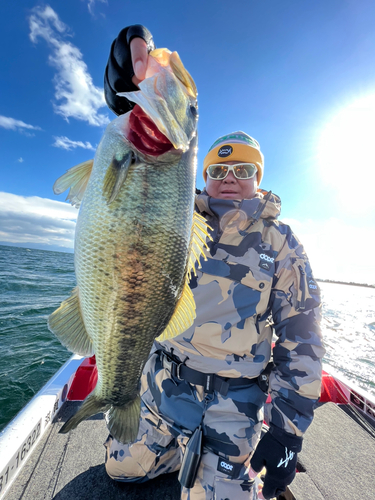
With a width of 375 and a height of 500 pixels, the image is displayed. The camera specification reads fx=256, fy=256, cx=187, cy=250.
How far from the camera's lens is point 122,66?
2033mm

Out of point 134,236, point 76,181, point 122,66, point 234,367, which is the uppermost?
point 122,66

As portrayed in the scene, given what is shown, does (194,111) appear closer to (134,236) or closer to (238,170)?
(134,236)

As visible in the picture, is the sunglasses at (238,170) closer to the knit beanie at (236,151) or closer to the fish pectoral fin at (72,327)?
the knit beanie at (236,151)

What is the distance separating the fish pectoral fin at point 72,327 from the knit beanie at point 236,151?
101 inches

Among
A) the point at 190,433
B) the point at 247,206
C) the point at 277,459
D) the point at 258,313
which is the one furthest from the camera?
the point at 247,206

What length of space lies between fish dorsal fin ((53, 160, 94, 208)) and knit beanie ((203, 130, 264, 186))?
2.06 m

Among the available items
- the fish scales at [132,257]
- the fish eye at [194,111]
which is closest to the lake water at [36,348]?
the fish scales at [132,257]

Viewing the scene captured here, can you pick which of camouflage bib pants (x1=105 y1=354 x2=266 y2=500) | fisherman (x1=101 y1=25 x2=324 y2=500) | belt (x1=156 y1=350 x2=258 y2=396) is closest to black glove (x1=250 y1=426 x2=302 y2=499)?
fisherman (x1=101 y1=25 x2=324 y2=500)

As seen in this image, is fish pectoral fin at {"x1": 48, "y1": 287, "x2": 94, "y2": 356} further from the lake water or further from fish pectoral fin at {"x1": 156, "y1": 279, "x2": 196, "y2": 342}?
the lake water

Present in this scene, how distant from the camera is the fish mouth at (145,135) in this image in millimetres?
1572

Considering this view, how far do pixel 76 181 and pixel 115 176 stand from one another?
40 cm

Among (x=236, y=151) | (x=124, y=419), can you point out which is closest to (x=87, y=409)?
(x=124, y=419)

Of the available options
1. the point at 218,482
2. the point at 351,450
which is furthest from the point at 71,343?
the point at 351,450

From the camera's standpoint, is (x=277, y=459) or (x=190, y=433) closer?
(x=277, y=459)
